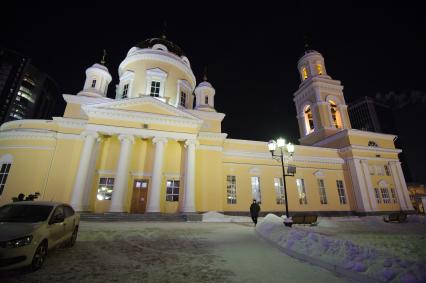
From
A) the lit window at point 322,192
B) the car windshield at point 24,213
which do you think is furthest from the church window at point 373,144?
the car windshield at point 24,213

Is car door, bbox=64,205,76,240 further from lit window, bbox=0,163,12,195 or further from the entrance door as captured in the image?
lit window, bbox=0,163,12,195

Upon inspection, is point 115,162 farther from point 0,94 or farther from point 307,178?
point 0,94

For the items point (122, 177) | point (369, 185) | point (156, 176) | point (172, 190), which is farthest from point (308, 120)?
point (122, 177)

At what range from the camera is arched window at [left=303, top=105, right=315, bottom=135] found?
3048 cm

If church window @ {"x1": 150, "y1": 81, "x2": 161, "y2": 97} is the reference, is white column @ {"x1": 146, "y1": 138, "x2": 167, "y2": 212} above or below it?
below

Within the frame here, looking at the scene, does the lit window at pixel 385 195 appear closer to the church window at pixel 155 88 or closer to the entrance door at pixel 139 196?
the entrance door at pixel 139 196

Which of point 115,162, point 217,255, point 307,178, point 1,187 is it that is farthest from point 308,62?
point 1,187

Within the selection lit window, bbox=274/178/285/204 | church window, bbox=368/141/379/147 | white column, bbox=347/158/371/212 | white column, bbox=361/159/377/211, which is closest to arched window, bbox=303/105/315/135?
church window, bbox=368/141/379/147

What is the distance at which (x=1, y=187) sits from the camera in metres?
16.5

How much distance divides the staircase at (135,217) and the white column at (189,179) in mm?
789

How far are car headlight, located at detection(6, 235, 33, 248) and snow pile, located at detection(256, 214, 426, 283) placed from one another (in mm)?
6105

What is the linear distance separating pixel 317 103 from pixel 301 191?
12.5 metres

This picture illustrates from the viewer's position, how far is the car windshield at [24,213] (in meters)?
4.99

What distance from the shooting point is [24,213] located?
535 centimetres
